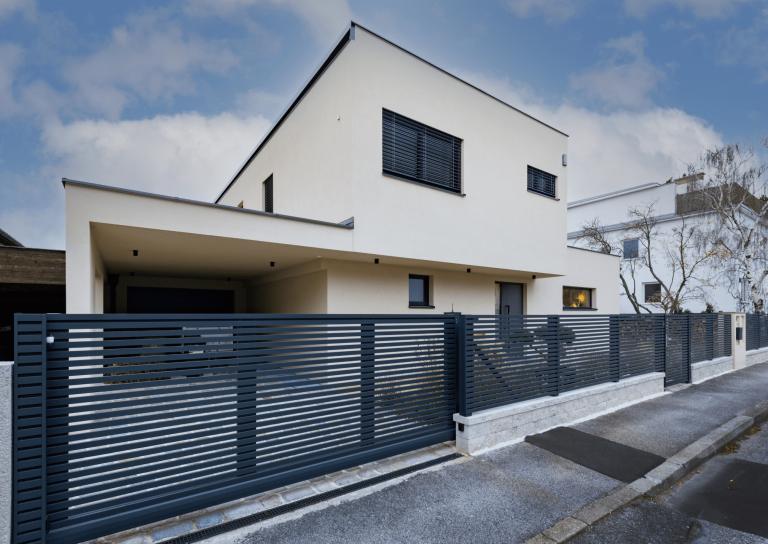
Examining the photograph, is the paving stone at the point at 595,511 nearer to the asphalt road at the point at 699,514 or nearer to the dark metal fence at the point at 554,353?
the asphalt road at the point at 699,514

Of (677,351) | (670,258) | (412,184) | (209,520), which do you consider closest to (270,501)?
(209,520)

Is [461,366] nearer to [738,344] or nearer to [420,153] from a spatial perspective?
[420,153]

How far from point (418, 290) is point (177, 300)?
9.14 m

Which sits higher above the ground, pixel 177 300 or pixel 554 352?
pixel 177 300

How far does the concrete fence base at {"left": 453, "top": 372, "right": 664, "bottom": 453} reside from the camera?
4609 mm

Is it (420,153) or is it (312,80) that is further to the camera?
(312,80)

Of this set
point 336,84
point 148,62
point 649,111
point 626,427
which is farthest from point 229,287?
point 649,111

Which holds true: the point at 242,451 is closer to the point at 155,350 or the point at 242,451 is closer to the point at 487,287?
the point at 155,350

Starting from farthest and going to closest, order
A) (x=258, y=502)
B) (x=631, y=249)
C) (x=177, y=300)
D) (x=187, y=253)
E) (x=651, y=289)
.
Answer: (x=631, y=249)
(x=651, y=289)
(x=177, y=300)
(x=187, y=253)
(x=258, y=502)

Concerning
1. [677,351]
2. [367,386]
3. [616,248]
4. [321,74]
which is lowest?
[677,351]

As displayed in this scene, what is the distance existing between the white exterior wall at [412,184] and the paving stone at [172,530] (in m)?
5.62

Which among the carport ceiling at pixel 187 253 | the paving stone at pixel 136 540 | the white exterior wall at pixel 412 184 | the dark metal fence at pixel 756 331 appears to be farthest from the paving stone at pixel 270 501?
the dark metal fence at pixel 756 331

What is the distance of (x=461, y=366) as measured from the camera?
4.70m

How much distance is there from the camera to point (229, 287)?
14383mm
